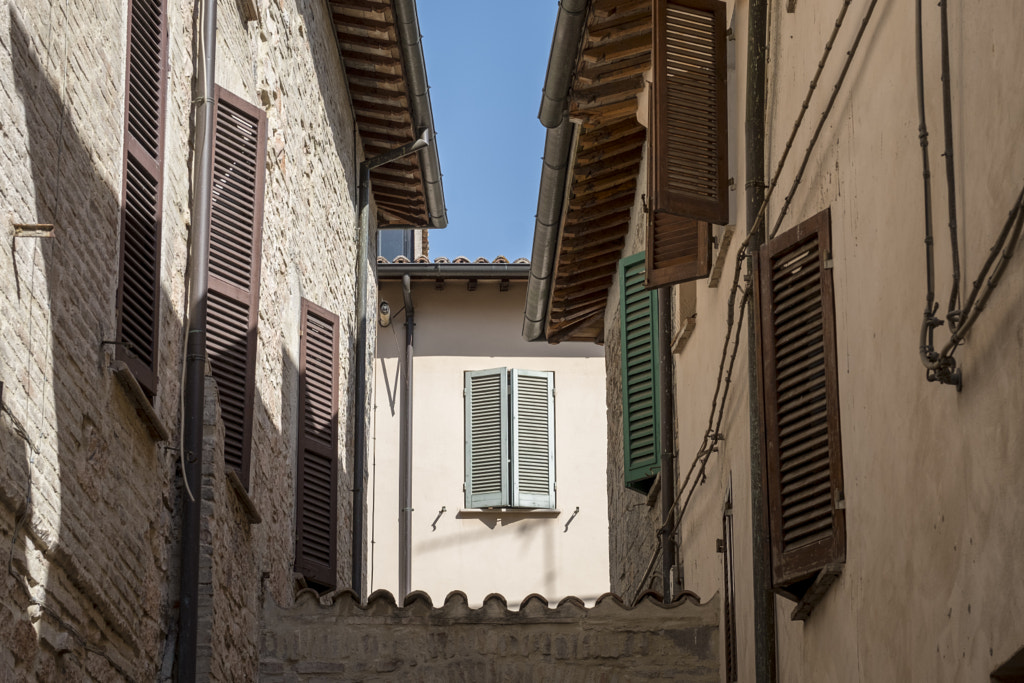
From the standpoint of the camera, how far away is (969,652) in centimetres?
460

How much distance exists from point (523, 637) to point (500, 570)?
8861 millimetres

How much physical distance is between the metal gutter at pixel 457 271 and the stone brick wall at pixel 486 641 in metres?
9.14

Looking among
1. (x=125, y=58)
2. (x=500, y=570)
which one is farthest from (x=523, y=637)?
(x=500, y=570)

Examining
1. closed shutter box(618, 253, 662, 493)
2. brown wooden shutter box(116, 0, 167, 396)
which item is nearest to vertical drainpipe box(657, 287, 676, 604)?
closed shutter box(618, 253, 662, 493)

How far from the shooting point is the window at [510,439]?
1867 cm

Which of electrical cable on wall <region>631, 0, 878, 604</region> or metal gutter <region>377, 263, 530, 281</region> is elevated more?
metal gutter <region>377, 263, 530, 281</region>

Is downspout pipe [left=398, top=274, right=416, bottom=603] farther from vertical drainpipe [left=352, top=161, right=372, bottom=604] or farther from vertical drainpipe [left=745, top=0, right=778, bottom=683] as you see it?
vertical drainpipe [left=745, top=0, right=778, bottom=683]

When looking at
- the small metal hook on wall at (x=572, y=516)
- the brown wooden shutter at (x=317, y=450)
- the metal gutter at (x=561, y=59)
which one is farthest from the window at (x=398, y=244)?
the metal gutter at (x=561, y=59)

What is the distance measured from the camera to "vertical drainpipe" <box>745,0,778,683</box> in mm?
7379

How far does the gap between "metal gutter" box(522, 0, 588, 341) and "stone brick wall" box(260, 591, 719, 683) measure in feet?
11.8

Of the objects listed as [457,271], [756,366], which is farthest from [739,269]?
[457,271]

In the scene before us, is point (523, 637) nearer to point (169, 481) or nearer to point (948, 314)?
point (169, 481)

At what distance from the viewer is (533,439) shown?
62.4 feet

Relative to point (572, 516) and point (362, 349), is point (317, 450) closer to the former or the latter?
point (362, 349)
